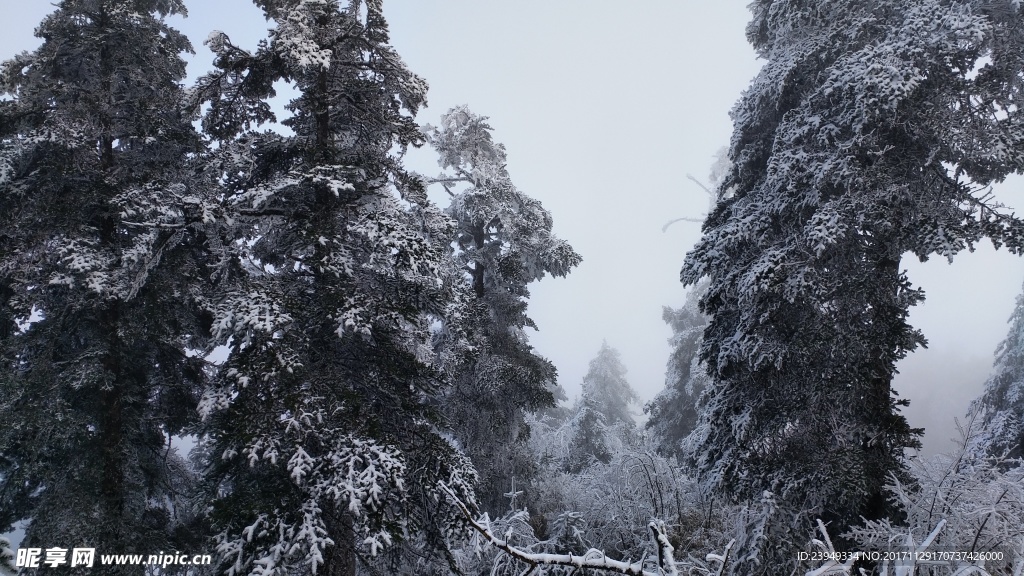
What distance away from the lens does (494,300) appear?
1317 cm

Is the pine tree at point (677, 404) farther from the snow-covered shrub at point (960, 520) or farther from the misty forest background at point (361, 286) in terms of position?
the snow-covered shrub at point (960, 520)

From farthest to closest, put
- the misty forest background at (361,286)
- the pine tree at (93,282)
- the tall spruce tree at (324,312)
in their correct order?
the pine tree at (93,282), the misty forest background at (361,286), the tall spruce tree at (324,312)

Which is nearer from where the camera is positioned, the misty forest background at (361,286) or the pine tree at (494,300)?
the misty forest background at (361,286)

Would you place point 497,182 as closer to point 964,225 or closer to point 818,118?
point 818,118

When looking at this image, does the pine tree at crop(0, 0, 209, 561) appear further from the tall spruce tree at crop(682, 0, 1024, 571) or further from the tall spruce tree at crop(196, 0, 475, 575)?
the tall spruce tree at crop(682, 0, 1024, 571)

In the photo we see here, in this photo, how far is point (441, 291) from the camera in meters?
7.68

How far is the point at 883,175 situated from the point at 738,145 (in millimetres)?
2840

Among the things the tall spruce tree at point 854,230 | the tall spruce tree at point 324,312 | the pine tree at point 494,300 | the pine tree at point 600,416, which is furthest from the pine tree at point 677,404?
the tall spruce tree at point 324,312

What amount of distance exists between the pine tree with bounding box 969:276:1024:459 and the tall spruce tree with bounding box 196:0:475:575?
14.6 metres

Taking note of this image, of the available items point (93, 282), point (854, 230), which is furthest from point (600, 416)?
point (93, 282)

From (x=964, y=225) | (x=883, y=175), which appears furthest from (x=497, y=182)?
(x=964, y=225)

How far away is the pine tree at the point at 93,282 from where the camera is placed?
25.6ft

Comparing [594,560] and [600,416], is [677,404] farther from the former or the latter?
[594,560]

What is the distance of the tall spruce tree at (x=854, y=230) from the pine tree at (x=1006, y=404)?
8774 mm
